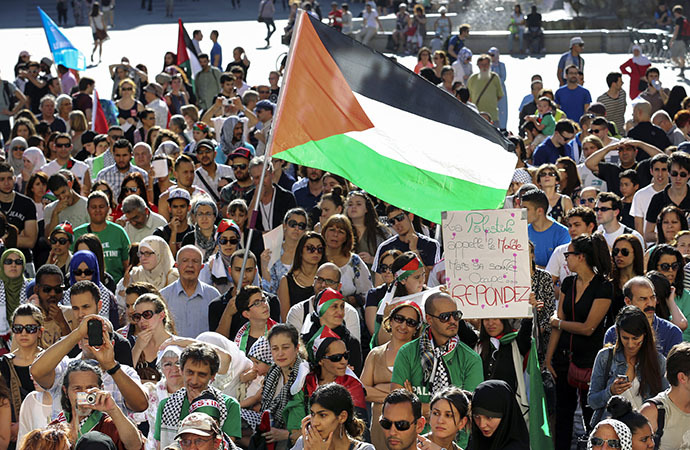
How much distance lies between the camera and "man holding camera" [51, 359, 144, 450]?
568cm

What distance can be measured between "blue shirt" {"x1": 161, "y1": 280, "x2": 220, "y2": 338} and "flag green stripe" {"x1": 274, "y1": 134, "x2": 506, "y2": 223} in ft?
5.37

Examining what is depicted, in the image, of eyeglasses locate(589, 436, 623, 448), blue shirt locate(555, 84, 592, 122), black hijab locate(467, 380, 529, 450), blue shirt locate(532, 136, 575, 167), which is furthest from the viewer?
blue shirt locate(555, 84, 592, 122)

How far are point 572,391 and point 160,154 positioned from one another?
6275 mm

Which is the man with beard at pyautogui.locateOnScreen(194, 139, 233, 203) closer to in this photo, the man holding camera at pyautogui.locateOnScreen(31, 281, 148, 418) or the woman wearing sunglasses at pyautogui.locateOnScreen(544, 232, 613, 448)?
the woman wearing sunglasses at pyautogui.locateOnScreen(544, 232, 613, 448)

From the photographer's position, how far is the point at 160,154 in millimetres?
12562

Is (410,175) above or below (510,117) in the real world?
below

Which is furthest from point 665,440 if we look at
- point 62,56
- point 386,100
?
point 62,56

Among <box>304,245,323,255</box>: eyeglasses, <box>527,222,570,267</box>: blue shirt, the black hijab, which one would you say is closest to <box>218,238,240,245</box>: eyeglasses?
<box>304,245,323,255</box>: eyeglasses

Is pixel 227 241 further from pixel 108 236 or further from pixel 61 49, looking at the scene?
pixel 61 49

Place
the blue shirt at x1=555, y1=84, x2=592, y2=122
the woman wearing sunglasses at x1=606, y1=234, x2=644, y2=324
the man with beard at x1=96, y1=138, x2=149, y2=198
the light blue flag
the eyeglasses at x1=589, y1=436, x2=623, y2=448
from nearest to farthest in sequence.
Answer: the eyeglasses at x1=589, y1=436, x2=623, y2=448
the woman wearing sunglasses at x1=606, y1=234, x2=644, y2=324
the man with beard at x1=96, y1=138, x2=149, y2=198
the blue shirt at x1=555, y1=84, x2=592, y2=122
the light blue flag

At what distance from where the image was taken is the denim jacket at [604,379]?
672cm

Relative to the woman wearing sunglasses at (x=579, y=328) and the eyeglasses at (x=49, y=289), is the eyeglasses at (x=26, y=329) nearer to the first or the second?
the eyeglasses at (x=49, y=289)

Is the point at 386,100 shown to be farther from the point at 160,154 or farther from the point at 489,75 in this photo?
the point at 489,75

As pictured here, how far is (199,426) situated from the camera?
5.37 metres
